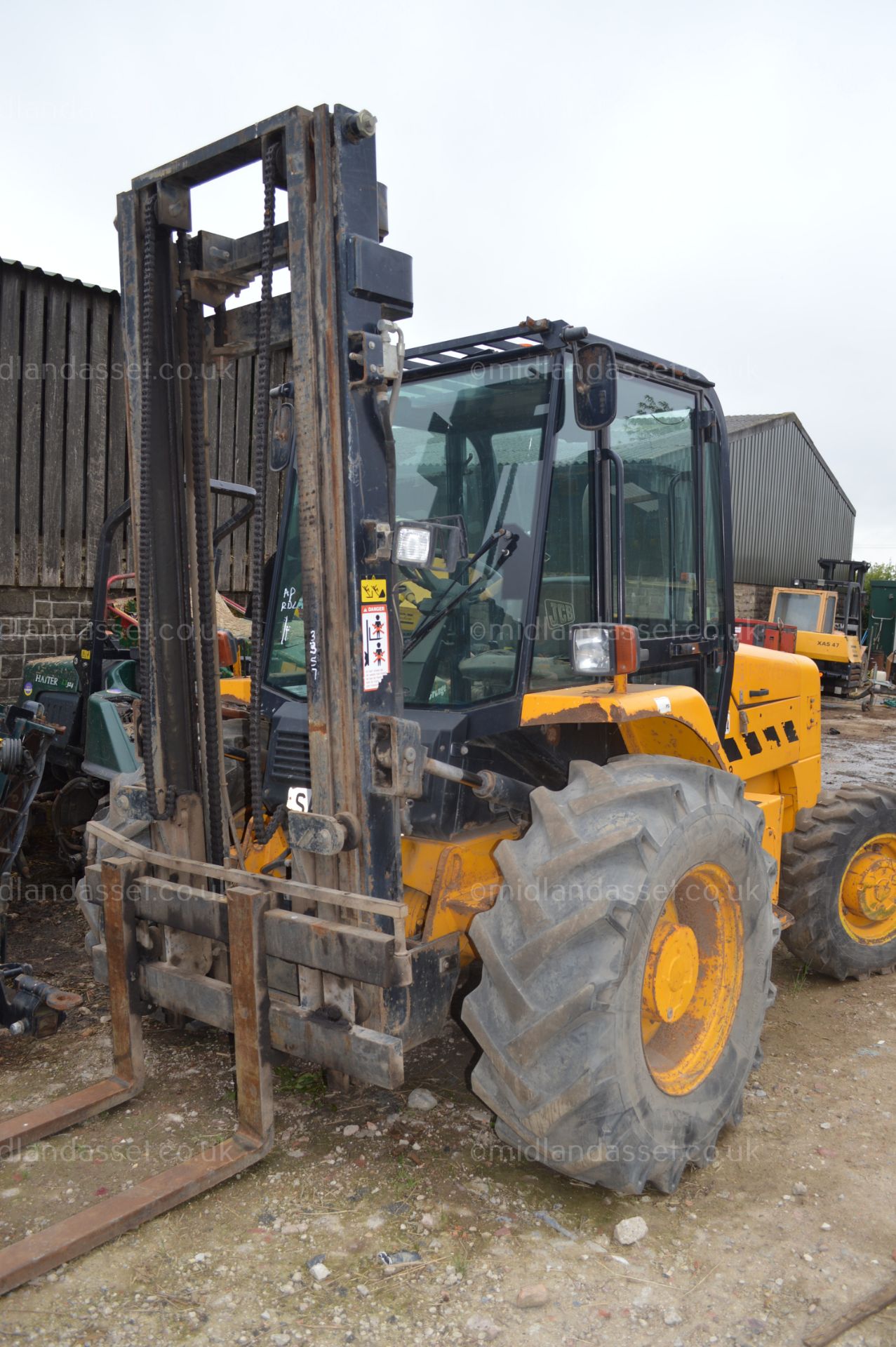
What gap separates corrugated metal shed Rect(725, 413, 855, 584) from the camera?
28047 mm

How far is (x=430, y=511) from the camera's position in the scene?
3.85 m

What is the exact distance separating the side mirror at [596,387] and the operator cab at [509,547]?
14 millimetres

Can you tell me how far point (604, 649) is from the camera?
3463 millimetres

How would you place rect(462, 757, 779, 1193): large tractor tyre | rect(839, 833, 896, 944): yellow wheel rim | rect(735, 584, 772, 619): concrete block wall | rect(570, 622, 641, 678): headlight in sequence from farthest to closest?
rect(735, 584, 772, 619): concrete block wall
rect(839, 833, 896, 944): yellow wheel rim
rect(570, 622, 641, 678): headlight
rect(462, 757, 779, 1193): large tractor tyre

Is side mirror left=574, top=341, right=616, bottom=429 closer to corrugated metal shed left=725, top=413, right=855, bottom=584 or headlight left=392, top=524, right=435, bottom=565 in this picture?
headlight left=392, top=524, right=435, bottom=565

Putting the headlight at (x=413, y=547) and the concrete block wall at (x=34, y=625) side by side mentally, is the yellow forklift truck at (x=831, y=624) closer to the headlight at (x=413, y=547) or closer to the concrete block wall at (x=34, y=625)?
the concrete block wall at (x=34, y=625)

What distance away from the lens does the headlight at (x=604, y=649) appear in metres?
3.46

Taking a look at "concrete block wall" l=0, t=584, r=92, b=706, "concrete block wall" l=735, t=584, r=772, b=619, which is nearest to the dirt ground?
"concrete block wall" l=0, t=584, r=92, b=706

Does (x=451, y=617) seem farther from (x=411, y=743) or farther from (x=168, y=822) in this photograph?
(x=168, y=822)

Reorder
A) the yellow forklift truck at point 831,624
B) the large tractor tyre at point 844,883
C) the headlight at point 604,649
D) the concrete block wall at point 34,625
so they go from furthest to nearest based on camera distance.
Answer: the yellow forklift truck at point 831,624 → the concrete block wall at point 34,625 → the large tractor tyre at point 844,883 → the headlight at point 604,649

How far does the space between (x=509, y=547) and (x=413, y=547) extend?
0.48 metres

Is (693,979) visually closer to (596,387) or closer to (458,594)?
(458,594)

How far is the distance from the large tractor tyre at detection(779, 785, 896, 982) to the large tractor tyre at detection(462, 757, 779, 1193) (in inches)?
66.9

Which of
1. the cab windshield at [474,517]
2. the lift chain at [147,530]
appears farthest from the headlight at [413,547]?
the lift chain at [147,530]
